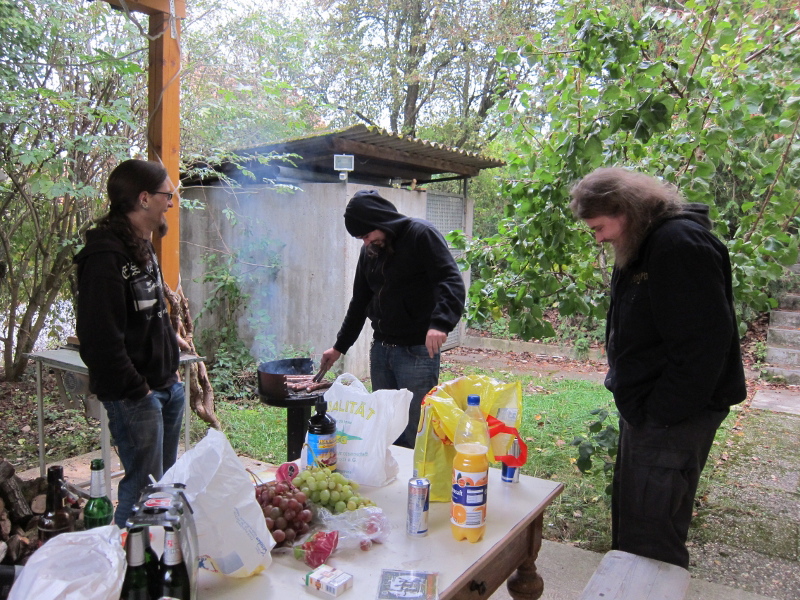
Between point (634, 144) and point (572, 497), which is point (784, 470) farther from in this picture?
point (634, 144)

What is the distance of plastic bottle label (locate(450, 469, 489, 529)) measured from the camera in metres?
1.53

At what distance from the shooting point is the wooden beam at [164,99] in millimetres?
3248

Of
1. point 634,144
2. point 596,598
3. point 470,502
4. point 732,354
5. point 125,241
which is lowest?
point 596,598

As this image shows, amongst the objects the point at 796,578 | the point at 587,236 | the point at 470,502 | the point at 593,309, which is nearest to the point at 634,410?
the point at 470,502

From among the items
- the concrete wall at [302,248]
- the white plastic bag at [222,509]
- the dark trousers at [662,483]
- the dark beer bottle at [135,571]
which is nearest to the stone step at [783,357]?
the concrete wall at [302,248]

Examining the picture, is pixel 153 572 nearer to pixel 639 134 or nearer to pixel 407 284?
pixel 407 284

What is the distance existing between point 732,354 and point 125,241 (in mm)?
2259

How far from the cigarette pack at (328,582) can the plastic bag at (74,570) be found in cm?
42

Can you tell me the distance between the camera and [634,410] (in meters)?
2.11

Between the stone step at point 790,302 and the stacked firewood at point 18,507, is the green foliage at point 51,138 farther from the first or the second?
the stone step at point 790,302

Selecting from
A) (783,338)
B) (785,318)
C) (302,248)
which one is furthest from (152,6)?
(785,318)

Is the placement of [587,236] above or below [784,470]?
above

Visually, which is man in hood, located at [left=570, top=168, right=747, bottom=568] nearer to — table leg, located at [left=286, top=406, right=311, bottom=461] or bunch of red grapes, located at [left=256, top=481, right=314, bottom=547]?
bunch of red grapes, located at [left=256, top=481, right=314, bottom=547]

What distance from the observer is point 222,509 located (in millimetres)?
1273
